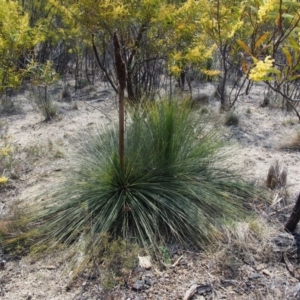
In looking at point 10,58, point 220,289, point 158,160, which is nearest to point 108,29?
point 10,58

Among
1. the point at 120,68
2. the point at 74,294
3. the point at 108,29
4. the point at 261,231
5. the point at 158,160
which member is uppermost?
the point at 108,29

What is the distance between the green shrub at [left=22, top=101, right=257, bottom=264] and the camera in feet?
8.02

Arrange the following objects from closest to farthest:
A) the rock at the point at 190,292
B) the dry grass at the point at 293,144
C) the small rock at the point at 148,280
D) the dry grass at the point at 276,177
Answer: the rock at the point at 190,292
the small rock at the point at 148,280
the dry grass at the point at 276,177
the dry grass at the point at 293,144

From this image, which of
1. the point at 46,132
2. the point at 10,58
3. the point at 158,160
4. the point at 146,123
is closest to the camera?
the point at 158,160

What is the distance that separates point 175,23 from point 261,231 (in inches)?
106

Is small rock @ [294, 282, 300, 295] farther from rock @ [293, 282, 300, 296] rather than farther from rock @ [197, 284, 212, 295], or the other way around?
rock @ [197, 284, 212, 295]

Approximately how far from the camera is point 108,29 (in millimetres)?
3957

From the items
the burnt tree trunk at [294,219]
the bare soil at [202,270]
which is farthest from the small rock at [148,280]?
the burnt tree trunk at [294,219]

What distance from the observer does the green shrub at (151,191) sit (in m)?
2.44

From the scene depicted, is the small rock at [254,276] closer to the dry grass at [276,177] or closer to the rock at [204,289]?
the rock at [204,289]

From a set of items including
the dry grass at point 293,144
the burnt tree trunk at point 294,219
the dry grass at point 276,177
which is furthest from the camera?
the dry grass at point 293,144

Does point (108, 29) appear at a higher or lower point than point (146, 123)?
higher

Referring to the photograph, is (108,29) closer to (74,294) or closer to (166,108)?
(166,108)

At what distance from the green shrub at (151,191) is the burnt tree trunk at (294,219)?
1.09 feet
